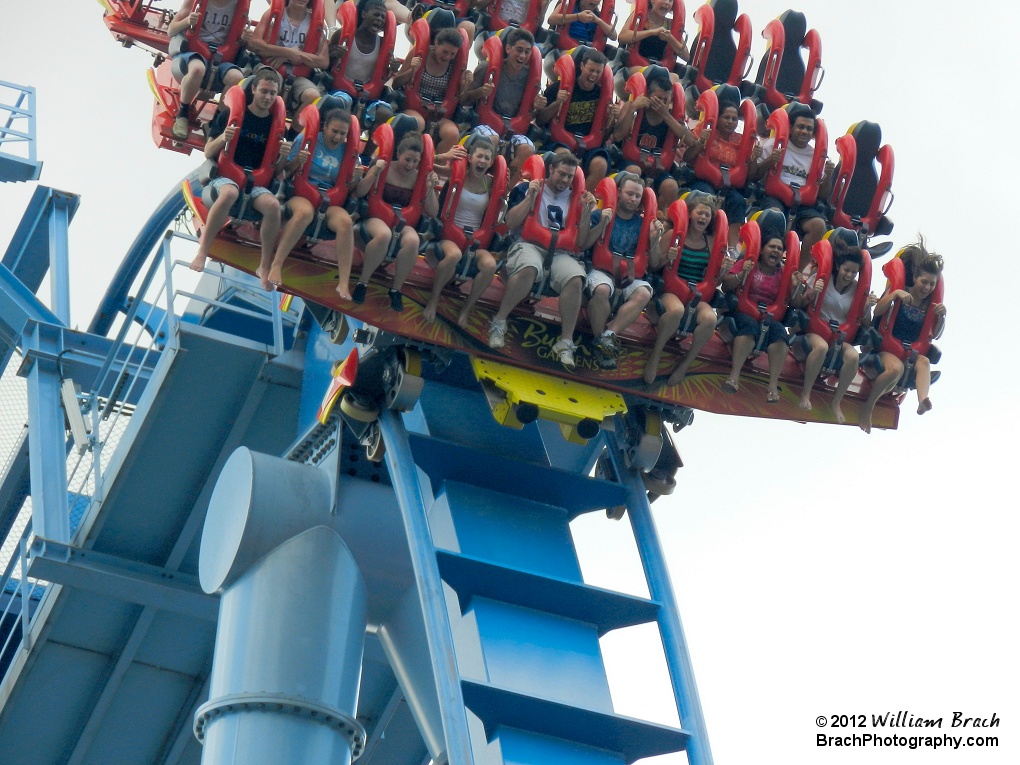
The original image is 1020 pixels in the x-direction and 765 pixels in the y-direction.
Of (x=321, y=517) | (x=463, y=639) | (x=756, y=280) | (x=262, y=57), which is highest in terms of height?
(x=262, y=57)

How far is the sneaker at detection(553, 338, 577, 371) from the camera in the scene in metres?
10.3

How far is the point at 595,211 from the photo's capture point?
10492 mm

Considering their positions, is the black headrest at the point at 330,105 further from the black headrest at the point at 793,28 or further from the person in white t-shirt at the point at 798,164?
the black headrest at the point at 793,28

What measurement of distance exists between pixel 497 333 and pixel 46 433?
409cm

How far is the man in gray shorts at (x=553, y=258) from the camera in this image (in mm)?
10188

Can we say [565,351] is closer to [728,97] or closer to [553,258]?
[553,258]

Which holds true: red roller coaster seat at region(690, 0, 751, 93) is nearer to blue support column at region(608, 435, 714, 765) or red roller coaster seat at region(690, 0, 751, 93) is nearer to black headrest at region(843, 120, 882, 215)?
black headrest at region(843, 120, 882, 215)

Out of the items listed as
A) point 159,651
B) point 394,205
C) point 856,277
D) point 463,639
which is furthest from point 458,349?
point 159,651

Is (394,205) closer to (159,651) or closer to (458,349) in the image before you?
(458,349)

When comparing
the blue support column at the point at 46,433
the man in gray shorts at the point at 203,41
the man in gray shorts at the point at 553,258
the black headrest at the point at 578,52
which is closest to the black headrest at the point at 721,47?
the black headrest at the point at 578,52

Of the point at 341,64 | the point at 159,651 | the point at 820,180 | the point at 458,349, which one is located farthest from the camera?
the point at 159,651

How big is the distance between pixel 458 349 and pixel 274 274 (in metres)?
1.14

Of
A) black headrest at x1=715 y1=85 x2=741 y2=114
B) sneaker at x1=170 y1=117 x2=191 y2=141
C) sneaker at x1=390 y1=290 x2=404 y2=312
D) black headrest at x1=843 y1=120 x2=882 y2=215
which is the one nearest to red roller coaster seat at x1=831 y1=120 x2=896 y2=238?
black headrest at x1=843 y1=120 x2=882 y2=215

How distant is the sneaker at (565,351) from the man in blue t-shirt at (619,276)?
0.60ft
